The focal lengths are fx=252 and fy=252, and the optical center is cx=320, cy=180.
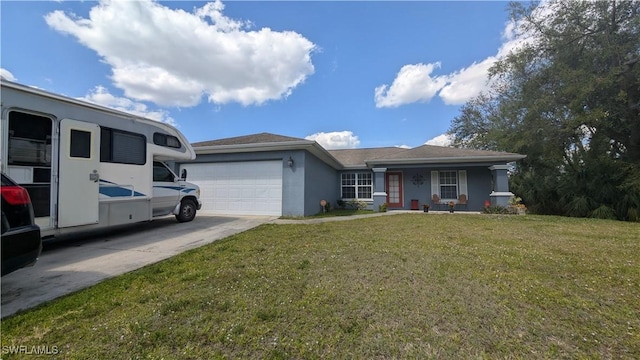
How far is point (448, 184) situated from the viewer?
46.1ft

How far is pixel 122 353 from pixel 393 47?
13.0m

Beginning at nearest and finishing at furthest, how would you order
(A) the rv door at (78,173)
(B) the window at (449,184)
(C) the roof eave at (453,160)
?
(A) the rv door at (78,173), (C) the roof eave at (453,160), (B) the window at (449,184)

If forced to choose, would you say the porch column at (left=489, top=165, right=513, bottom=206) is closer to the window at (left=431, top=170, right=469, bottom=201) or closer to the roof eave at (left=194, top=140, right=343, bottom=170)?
the window at (left=431, top=170, right=469, bottom=201)

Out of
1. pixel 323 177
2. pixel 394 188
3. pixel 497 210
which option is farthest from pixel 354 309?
pixel 394 188

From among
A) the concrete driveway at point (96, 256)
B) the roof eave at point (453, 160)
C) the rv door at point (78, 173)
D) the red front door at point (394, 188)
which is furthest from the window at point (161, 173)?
the red front door at point (394, 188)

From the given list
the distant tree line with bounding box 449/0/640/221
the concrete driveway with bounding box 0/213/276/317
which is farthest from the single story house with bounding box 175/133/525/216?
A: the distant tree line with bounding box 449/0/640/221

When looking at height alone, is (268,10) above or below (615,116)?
above

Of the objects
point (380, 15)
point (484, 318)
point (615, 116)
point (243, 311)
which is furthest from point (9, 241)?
point (615, 116)

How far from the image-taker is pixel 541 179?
1514 centimetres

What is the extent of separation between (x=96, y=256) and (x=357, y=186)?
12728mm

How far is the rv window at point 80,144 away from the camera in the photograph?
508cm

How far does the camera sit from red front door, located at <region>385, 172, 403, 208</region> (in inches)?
577

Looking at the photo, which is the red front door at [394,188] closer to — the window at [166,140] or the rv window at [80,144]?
the window at [166,140]

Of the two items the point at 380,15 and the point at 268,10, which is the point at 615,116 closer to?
the point at 380,15
